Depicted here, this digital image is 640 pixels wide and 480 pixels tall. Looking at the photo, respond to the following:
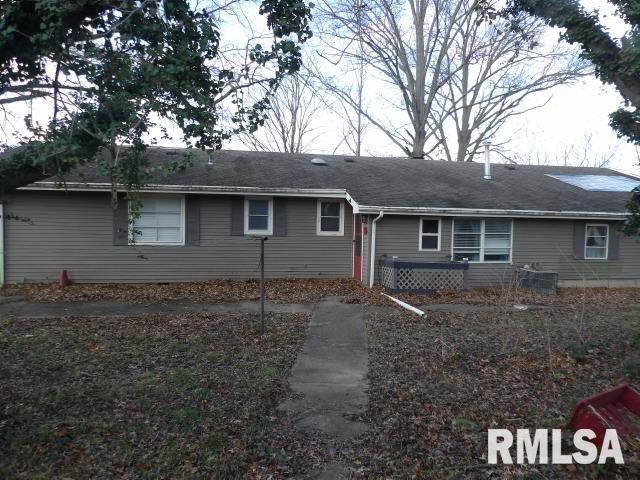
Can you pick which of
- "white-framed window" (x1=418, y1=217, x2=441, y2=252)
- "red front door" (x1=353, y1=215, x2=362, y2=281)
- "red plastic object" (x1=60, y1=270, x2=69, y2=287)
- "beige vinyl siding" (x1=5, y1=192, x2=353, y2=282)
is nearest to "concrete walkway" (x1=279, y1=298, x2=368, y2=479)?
"red front door" (x1=353, y1=215, x2=362, y2=281)

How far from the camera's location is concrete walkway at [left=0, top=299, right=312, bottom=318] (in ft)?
29.2

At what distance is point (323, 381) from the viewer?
17.4 feet

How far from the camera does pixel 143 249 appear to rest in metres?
12.5

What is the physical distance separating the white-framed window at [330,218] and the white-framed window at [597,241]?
8.05m

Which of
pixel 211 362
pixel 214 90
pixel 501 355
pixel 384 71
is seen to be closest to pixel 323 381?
pixel 211 362

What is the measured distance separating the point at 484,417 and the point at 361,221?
29.8 feet

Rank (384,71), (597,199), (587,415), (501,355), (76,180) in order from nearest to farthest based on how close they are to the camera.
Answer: (587,415) < (501,355) < (76,180) < (597,199) < (384,71)

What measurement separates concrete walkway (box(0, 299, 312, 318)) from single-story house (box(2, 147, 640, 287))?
255 cm

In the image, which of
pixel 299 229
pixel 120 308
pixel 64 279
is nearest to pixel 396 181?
pixel 299 229

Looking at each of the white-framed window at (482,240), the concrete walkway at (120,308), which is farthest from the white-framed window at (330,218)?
the concrete walkway at (120,308)

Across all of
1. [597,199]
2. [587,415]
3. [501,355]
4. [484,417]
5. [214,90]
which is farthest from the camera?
[597,199]

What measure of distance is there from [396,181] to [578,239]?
6.10 m

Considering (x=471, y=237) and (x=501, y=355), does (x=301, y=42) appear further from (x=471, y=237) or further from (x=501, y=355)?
(x=471, y=237)

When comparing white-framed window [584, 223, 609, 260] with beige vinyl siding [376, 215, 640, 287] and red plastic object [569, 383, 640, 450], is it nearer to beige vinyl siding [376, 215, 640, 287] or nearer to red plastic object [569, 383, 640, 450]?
beige vinyl siding [376, 215, 640, 287]
